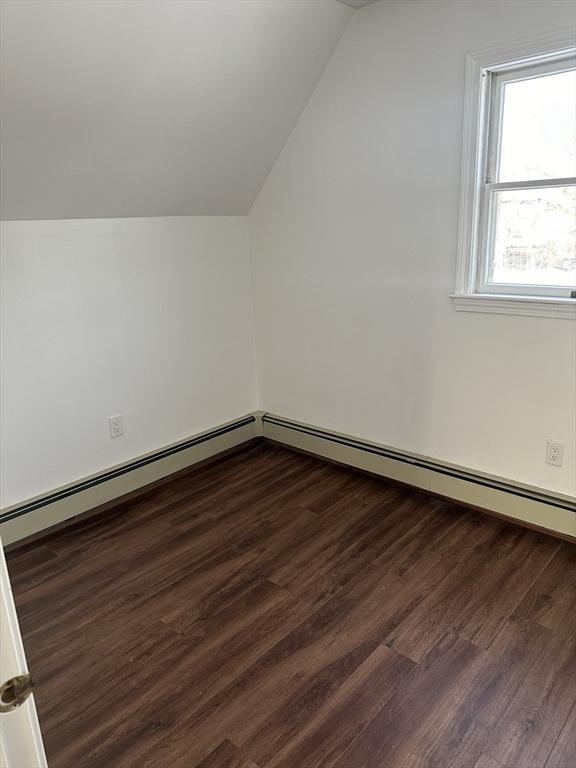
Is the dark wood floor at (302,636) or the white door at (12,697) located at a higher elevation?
the white door at (12,697)

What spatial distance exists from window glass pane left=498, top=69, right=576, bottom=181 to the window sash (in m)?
Result: 0.02

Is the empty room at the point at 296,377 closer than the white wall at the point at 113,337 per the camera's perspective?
Yes

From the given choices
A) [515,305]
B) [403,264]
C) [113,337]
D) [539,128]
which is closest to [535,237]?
[515,305]

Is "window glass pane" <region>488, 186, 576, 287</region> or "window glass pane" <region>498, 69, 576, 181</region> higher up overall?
"window glass pane" <region>498, 69, 576, 181</region>

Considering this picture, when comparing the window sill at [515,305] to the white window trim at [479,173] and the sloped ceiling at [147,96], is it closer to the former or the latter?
the white window trim at [479,173]

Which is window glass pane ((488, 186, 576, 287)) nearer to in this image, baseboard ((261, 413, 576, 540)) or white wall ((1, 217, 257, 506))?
baseboard ((261, 413, 576, 540))

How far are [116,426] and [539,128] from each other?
253 cm

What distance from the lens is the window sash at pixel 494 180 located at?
7.52 ft

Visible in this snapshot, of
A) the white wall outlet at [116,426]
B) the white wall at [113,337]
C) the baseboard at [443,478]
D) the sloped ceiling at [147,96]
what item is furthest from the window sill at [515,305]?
the white wall outlet at [116,426]

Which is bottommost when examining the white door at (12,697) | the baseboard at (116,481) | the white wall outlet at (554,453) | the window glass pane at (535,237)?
the baseboard at (116,481)

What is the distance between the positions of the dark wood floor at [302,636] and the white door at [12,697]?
3.20 ft

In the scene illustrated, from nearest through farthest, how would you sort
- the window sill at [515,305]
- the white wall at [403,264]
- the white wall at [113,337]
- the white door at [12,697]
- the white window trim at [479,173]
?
the white door at [12,697] < the white window trim at [479,173] < the window sill at [515,305] < the white wall at [403,264] < the white wall at [113,337]

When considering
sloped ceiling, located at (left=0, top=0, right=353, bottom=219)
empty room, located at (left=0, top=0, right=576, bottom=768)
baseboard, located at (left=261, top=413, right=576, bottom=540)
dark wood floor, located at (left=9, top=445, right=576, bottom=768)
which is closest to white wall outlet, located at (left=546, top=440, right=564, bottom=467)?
empty room, located at (left=0, top=0, right=576, bottom=768)

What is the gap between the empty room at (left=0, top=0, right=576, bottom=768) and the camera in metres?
1.83
